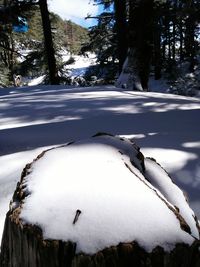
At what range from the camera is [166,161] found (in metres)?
3.03

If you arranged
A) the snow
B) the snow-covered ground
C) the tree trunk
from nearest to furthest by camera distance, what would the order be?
the tree trunk < the snow-covered ground < the snow

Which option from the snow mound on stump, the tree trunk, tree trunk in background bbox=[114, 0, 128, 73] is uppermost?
tree trunk in background bbox=[114, 0, 128, 73]

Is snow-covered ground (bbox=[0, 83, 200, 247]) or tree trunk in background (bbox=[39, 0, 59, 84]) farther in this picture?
tree trunk in background (bbox=[39, 0, 59, 84])

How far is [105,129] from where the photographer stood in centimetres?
402

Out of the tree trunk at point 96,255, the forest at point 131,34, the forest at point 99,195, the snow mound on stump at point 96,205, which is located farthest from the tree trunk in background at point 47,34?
the tree trunk at point 96,255

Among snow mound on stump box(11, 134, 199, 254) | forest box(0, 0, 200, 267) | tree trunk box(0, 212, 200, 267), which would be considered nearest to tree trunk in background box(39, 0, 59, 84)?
forest box(0, 0, 200, 267)

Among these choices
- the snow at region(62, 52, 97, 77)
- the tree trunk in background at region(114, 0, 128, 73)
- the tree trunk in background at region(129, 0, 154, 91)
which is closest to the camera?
the tree trunk in background at region(129, 0, 154, 91)

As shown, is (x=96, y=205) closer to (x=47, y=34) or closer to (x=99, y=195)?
(x=99, y=195)

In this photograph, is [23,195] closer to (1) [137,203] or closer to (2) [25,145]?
(1) [137,203]

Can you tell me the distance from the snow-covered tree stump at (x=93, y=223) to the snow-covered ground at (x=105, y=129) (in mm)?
761

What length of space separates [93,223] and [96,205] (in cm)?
9

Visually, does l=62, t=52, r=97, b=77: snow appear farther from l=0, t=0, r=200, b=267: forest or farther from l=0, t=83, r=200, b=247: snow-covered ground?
l=0, t=0, r=200, b=267: forest

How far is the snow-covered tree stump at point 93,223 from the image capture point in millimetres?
1248

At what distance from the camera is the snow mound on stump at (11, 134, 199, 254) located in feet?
4.17
